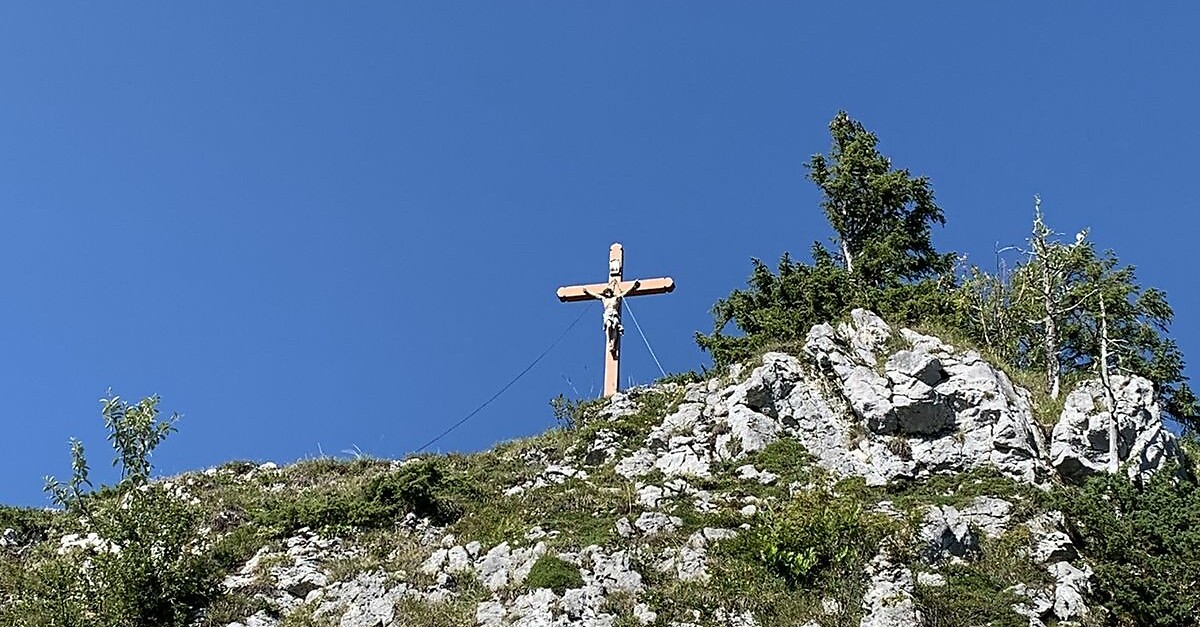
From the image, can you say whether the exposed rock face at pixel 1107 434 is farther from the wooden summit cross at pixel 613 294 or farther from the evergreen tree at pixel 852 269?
the wooden summit cross at pixel 613 294

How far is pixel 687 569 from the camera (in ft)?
56.6

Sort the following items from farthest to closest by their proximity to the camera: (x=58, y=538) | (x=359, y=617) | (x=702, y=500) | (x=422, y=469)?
1. (x=58, y=538)
2. (x=422, y=469)
3. (x=702, y=500)
4. (x=359, y=617)

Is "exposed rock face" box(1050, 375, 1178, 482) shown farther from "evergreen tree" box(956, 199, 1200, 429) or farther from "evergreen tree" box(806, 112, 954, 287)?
"evergreen tree" box(806, 112, 954, 287)

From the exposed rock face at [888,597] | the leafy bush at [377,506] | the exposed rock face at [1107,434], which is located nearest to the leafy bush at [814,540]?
the exposed rock face at [888,597]

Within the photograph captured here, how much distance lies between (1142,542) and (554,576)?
29.9ft

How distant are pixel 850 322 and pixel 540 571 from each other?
984 cm

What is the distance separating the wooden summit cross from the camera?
89.8 ft

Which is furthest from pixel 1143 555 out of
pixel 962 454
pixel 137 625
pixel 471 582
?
pixel 137 625

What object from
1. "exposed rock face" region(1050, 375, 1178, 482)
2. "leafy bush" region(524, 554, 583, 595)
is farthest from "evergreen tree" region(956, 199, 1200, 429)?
"leafy bush" region(524, 554, 583, 595)

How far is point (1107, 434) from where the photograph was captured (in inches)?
813

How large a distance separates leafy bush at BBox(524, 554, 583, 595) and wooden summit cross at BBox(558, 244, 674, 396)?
9605mm

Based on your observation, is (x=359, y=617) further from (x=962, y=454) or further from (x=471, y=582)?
(x=962, y=454)

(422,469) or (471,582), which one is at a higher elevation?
(422,469)

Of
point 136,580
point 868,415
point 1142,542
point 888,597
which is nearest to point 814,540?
point 888,597
